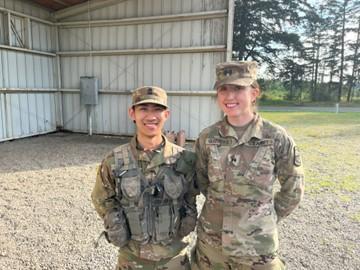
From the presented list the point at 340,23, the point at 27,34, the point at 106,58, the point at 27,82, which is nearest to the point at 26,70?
the point at 27,82

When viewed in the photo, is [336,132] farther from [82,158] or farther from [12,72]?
[12,72]

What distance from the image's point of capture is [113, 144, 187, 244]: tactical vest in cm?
156

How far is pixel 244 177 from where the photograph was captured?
149 centimetres

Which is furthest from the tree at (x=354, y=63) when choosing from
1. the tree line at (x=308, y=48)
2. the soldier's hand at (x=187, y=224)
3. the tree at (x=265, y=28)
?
the soldier's hand at (x=187, y=224)

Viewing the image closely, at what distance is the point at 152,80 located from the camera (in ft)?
27.6

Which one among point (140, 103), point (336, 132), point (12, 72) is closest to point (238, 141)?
point (140, 103)

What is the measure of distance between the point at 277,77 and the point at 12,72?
989 inches

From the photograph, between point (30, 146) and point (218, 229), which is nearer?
point (218, 229)

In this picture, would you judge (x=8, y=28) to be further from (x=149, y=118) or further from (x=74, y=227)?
(x=149, y=118)

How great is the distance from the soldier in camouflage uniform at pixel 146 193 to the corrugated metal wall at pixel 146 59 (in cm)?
626

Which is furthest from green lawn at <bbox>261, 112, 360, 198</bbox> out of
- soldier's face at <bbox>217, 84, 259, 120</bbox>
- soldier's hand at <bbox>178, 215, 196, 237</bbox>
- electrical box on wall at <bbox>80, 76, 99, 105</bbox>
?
electrical box on wall at <bbox>80, 76, 99, 105</bbox>

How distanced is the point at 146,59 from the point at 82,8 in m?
2.65

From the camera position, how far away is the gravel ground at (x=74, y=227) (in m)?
2.57

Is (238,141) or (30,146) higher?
(238,141)
